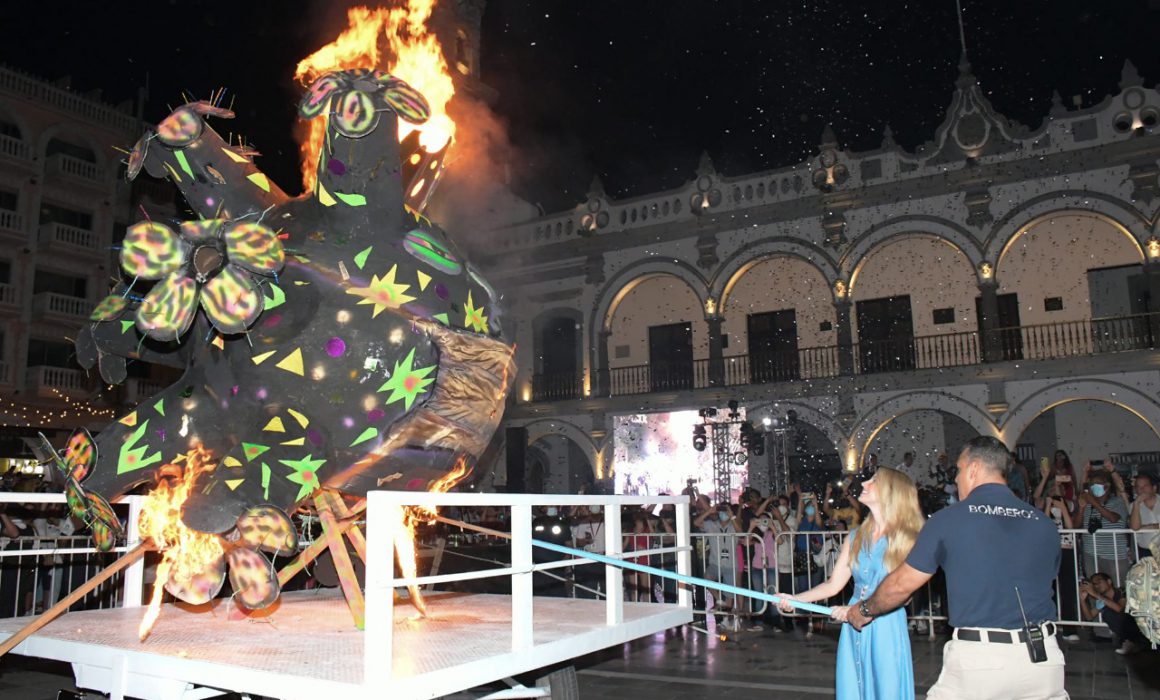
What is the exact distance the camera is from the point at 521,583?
3.95 m

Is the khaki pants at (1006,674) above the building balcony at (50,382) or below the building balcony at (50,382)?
below

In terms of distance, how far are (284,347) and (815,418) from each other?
60.2 ft

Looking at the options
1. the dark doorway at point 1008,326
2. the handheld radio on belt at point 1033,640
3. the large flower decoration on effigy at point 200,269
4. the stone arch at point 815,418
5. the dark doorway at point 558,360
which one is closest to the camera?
the handheld radio on belt at point 1033,640

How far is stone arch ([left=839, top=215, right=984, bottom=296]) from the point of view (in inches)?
800

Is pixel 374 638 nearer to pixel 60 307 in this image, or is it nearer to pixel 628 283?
pixel 628 283

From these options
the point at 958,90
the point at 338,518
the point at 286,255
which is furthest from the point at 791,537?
the point at 958,90

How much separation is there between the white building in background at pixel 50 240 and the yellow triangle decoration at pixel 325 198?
799 inches

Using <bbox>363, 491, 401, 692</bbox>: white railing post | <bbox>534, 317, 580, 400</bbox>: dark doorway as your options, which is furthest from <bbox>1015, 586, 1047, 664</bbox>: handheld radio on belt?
<bbox>534, 317, 580, 400</bbox>: dark doorway

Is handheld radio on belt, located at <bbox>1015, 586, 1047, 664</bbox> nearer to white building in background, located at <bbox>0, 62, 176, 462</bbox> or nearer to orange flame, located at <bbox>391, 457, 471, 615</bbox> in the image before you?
orange flame, located at <bbox>391, 457, 471, 615</bbox>

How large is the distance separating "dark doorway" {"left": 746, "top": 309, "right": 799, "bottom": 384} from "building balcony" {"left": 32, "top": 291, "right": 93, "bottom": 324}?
1786 centimetres

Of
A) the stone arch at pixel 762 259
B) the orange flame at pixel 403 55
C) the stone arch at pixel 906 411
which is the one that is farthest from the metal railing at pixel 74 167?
the orange flame at pixel 403 55

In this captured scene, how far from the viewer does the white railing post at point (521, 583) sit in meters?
3.93

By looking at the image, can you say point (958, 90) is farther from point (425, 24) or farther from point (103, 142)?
point (103, 142)

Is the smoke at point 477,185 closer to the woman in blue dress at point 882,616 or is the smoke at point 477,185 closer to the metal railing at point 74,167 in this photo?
the woman in blue dress at point 882,616
